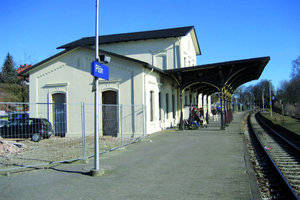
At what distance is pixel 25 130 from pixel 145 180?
438 centimetres

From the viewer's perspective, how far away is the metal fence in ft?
26.0

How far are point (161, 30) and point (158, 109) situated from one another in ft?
40.4

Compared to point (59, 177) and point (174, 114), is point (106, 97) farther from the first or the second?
point (59, 177)

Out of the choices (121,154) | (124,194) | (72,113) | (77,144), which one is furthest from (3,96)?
(124,194)

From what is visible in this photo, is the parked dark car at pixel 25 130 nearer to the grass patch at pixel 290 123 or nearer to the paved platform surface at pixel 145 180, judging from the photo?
the paved platform surface at pixel 145 180

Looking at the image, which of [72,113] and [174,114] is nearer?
[72,113]

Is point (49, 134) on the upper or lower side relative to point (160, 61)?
lower

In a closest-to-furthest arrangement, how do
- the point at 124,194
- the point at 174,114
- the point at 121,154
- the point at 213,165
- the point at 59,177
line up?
the point at 124,194
the point at 59,177
the point at 213,165
the point at 121,154
the point at 174,114

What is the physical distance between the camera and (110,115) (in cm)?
1291

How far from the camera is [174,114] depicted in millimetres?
22844

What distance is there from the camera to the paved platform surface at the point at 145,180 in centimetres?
529

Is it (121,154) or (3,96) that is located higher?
(3,96)

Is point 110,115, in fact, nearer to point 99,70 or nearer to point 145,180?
point 99,70

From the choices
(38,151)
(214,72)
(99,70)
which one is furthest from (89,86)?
(99,70)
